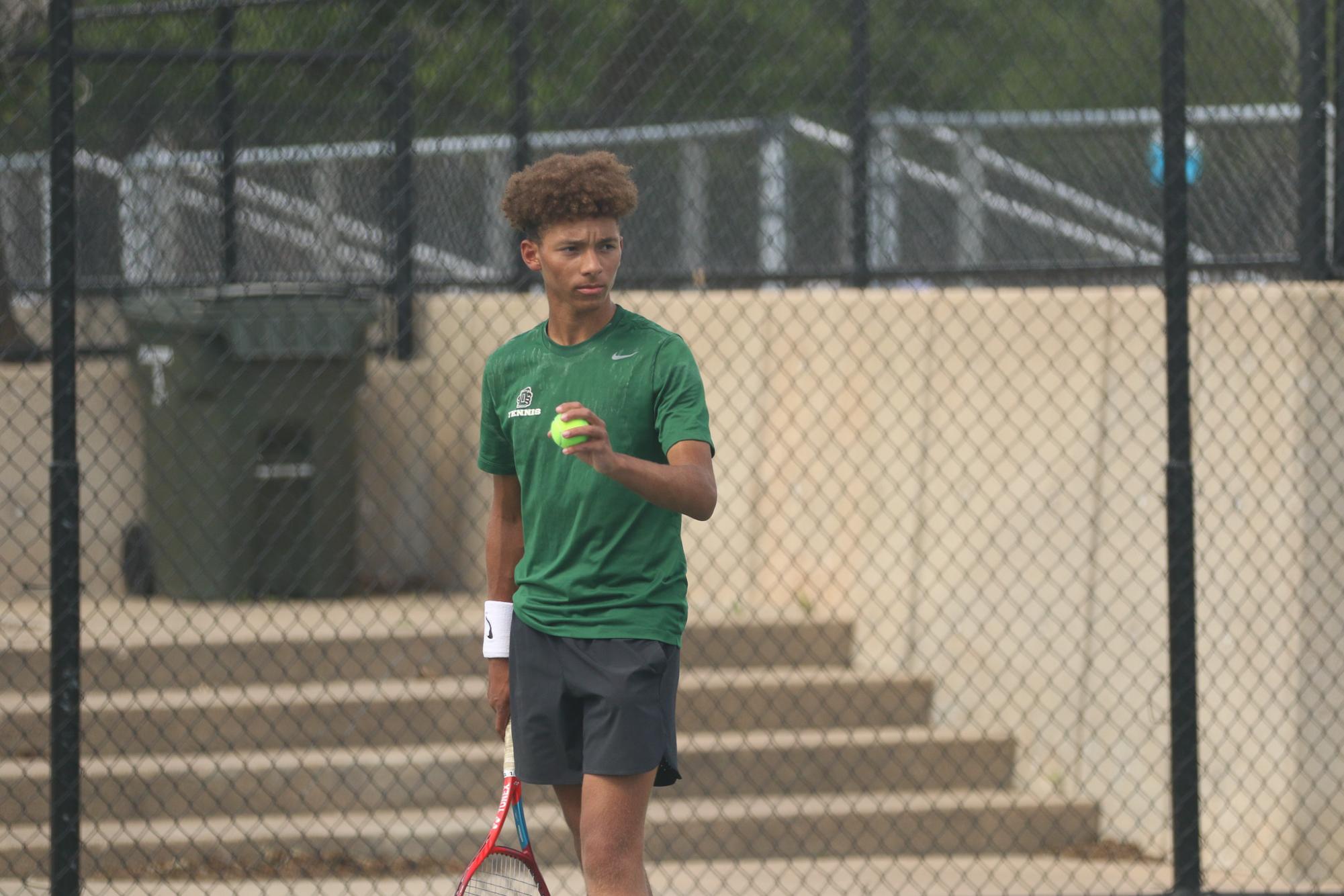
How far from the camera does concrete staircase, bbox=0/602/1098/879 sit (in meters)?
5.30

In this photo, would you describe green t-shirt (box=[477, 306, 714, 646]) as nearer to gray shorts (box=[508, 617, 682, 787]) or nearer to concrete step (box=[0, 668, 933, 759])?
gray shorts (box=[508, 617, 682, 787])

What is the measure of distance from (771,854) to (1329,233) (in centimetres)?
282

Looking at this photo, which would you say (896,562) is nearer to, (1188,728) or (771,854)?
(771,854)

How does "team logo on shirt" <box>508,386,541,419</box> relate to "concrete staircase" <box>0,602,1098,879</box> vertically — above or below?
above

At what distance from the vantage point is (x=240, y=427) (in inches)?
277

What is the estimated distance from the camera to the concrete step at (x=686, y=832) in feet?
16.8

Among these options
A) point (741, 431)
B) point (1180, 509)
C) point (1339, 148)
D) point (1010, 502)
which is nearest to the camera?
point (1180, 509)

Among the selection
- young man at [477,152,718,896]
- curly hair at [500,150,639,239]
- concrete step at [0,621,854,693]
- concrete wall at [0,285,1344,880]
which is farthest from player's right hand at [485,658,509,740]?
concrete wall at [0,285,1344,880]

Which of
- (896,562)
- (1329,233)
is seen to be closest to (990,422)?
(896,562)

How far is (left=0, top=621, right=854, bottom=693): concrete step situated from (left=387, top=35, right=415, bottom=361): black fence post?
5.19 ft

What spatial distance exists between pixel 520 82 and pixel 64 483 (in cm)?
287

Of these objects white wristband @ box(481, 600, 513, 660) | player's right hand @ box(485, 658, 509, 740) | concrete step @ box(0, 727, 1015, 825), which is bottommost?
concrete step @ box(0, 727, 1015, 825)

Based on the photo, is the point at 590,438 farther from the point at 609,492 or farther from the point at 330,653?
the point at 330,653

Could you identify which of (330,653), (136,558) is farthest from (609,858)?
(136,558)
